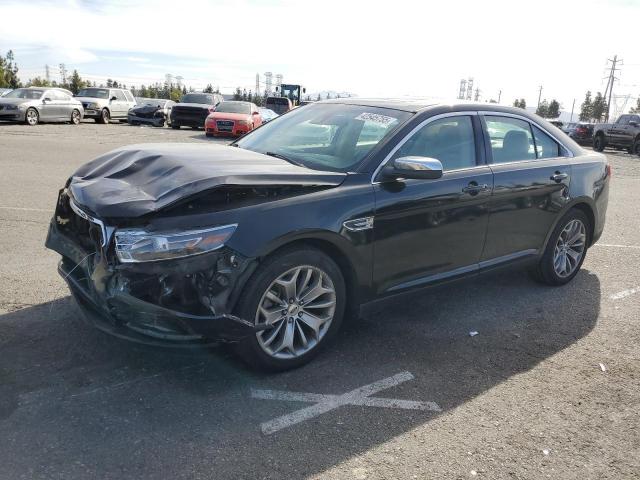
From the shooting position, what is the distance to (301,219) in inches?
133

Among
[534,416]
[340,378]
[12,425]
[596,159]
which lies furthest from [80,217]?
[596,159]

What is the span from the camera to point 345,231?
358 centimetres

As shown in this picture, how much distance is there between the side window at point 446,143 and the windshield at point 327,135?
18cm

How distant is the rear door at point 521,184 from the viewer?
4.62 meters

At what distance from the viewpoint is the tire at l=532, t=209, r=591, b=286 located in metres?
5.32

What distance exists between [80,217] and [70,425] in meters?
1.25

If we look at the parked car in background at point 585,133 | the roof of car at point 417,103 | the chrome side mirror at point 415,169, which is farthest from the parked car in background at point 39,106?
the parked car in background at point 585,133

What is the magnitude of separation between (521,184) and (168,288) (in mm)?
3065

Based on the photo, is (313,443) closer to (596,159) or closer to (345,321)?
(345,321)

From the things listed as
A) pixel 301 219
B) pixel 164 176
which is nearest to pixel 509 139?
pixel 301 219

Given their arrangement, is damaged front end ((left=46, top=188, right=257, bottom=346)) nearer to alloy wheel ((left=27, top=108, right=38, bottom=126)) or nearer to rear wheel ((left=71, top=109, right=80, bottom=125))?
alloy wheel ((left=27, top=108, right=38, bottom=126))

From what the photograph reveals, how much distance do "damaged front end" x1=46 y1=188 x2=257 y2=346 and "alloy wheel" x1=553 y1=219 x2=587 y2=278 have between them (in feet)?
11.2

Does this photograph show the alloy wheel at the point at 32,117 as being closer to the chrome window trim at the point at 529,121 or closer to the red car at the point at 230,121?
the red car at the point at 230,121

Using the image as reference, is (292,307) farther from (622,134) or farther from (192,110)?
(622,134)
